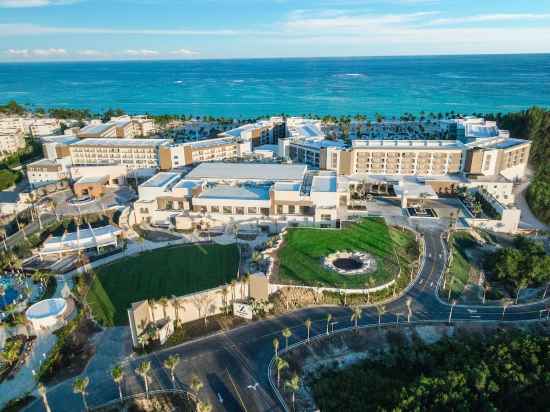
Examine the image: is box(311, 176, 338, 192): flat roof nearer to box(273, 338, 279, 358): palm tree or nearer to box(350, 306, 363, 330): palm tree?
box(350, 306, 363, 330): palm tree

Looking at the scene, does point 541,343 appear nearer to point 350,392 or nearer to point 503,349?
point 503,349

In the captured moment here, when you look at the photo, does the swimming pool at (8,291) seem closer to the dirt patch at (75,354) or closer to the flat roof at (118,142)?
the dirt patch at (75,354)

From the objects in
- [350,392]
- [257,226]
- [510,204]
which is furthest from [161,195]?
[510,204]

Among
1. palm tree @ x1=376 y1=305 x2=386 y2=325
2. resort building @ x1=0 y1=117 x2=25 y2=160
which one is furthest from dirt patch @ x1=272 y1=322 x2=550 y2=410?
resort building @ x1=0 y1=117 x2=25 y2=160

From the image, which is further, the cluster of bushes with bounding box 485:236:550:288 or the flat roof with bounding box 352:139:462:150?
the flat roof with bounding box 352:139:462:150

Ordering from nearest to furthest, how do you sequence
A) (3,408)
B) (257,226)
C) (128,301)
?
(3,408)
(128,301)
(257,226)

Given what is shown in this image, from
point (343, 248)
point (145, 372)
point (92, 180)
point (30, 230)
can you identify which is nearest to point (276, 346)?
point (145, 372)
